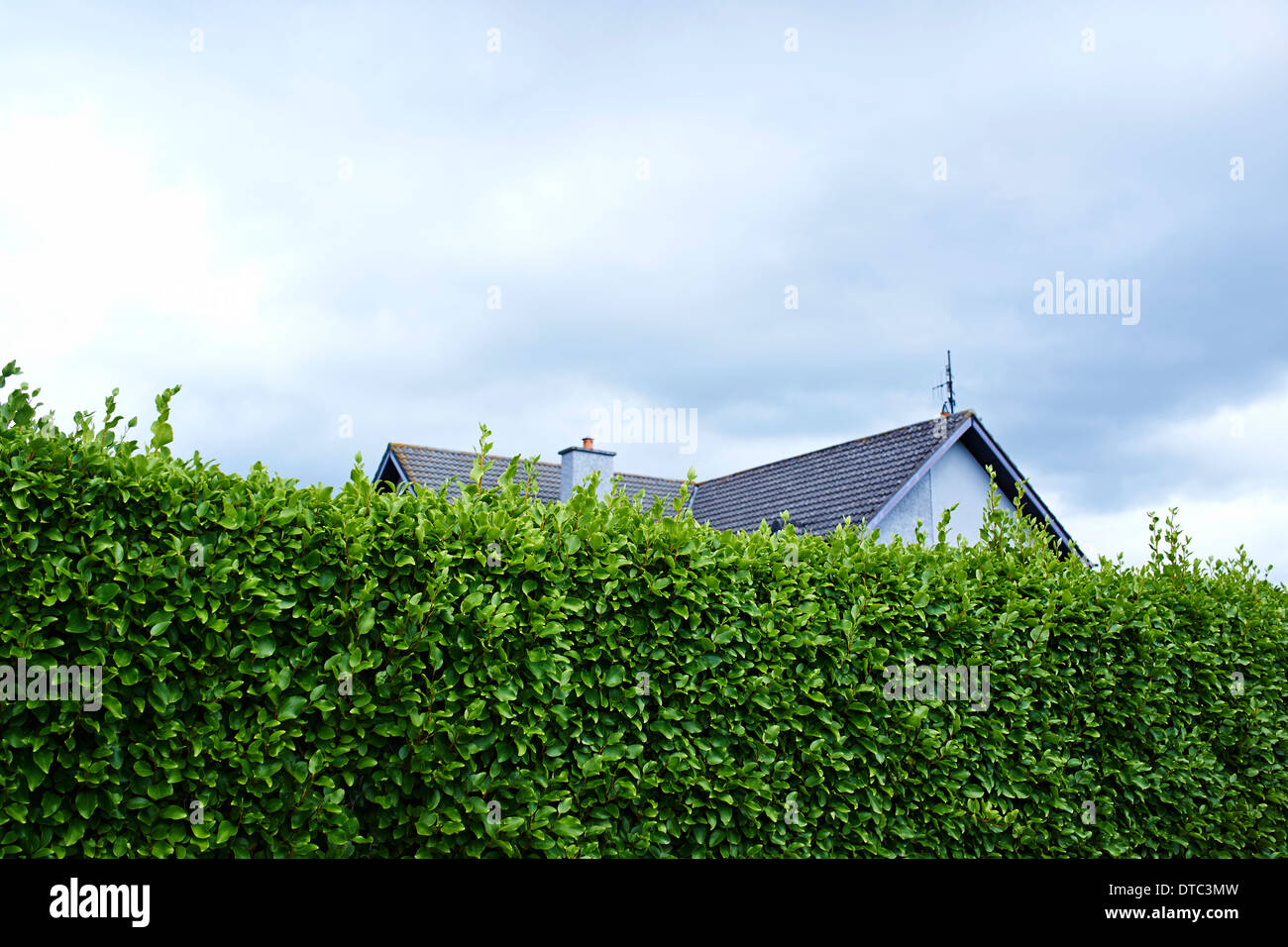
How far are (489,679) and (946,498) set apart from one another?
1551 centimetres

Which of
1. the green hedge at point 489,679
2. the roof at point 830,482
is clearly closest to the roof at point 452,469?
the roof at point 830,482

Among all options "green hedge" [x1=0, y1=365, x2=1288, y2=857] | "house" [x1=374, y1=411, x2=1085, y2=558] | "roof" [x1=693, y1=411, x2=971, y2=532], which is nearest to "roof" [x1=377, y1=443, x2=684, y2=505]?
"house" [x1=374, y1=411, x2=1085, y2=558]

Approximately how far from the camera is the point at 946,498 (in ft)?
60.2

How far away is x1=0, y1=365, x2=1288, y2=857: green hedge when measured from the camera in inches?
159

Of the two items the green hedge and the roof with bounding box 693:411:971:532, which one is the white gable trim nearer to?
the roof with bounding box 693:411:971:532

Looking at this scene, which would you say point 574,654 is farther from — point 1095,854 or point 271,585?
point 1095,854

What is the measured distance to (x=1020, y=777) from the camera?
6.30 meters

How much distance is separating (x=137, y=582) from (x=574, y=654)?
85.1 inches

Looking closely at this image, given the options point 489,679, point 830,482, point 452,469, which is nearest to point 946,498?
point 830,482

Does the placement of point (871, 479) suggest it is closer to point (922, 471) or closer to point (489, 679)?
point (922, 471)
